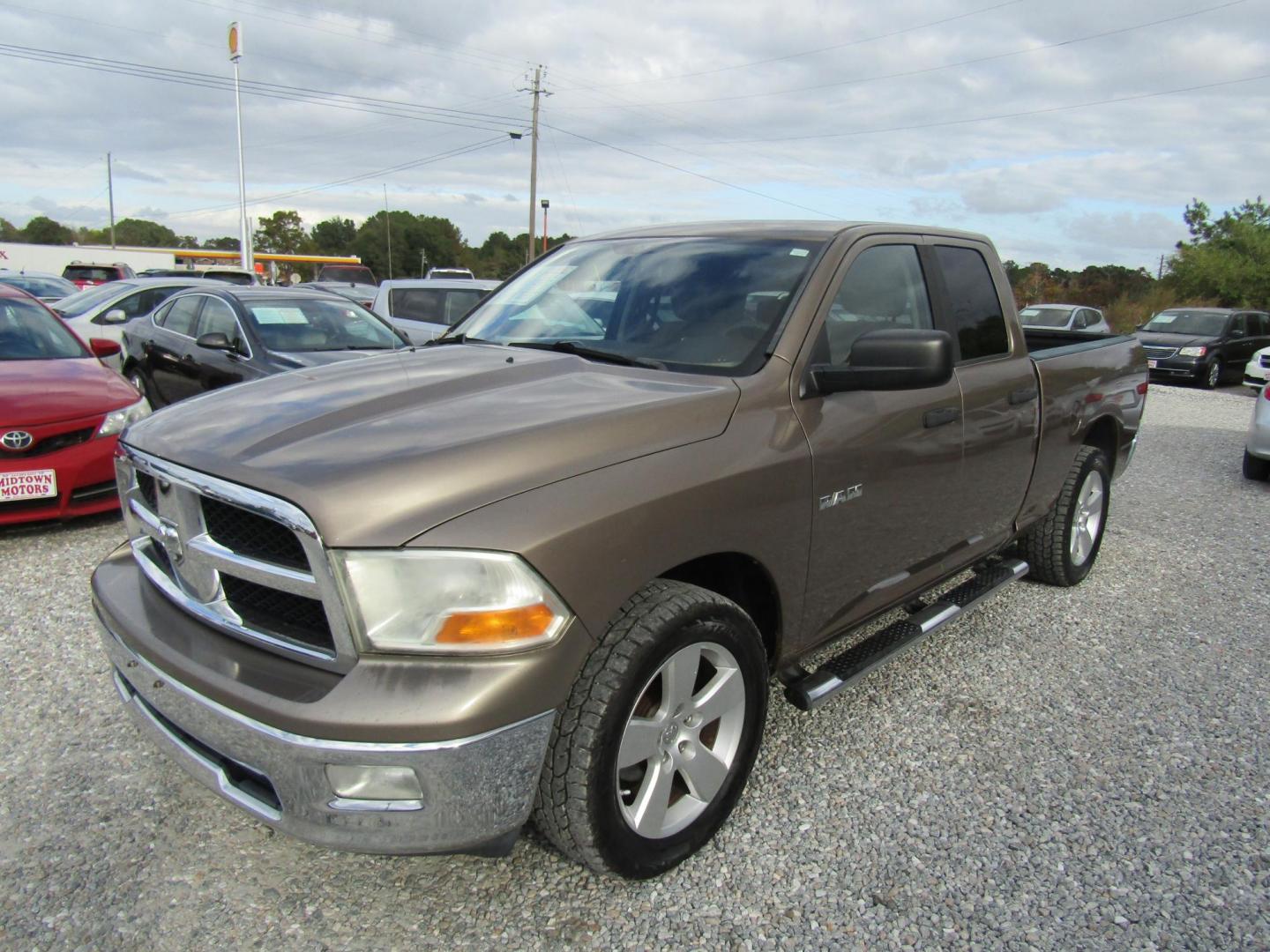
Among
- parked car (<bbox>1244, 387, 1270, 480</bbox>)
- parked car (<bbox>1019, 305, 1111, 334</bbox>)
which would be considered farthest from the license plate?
parked car (<bbox>1019, 305, 1111, 334</bbox>)

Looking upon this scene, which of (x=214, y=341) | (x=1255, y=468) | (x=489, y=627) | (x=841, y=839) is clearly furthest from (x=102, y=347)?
(x=1255, y=468)

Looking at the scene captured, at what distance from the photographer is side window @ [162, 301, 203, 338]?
848 centimetres

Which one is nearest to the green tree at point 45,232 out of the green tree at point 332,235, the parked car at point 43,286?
the green tree at point 332,235

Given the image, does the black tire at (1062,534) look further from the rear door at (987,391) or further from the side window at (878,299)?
the side window at (878,299)

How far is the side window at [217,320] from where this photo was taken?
7.68m

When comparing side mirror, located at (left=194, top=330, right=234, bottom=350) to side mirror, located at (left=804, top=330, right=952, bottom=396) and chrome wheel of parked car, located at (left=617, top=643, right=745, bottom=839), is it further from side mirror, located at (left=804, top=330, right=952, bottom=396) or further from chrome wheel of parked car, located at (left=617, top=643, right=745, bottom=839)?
chrome wheel of parked car, located at (left=617, top=643, right=745, bottom=839)

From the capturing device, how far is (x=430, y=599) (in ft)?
6.00

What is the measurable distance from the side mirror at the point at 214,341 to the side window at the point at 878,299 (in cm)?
585

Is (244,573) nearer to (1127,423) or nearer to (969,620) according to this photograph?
(969,620)

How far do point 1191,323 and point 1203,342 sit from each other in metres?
1.25

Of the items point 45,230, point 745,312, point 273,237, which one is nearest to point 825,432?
point 745,312

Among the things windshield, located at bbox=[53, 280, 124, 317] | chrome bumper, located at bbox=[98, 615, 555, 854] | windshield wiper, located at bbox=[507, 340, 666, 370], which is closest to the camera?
chrome bumper, located at bbox=[98, 615, 555, 854]

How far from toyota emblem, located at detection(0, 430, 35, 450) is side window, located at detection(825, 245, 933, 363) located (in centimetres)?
464

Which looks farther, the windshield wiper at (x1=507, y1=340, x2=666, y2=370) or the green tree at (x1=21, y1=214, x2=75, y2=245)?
the green tree at (x1=21, y1=214, x2=75, y2=245)
